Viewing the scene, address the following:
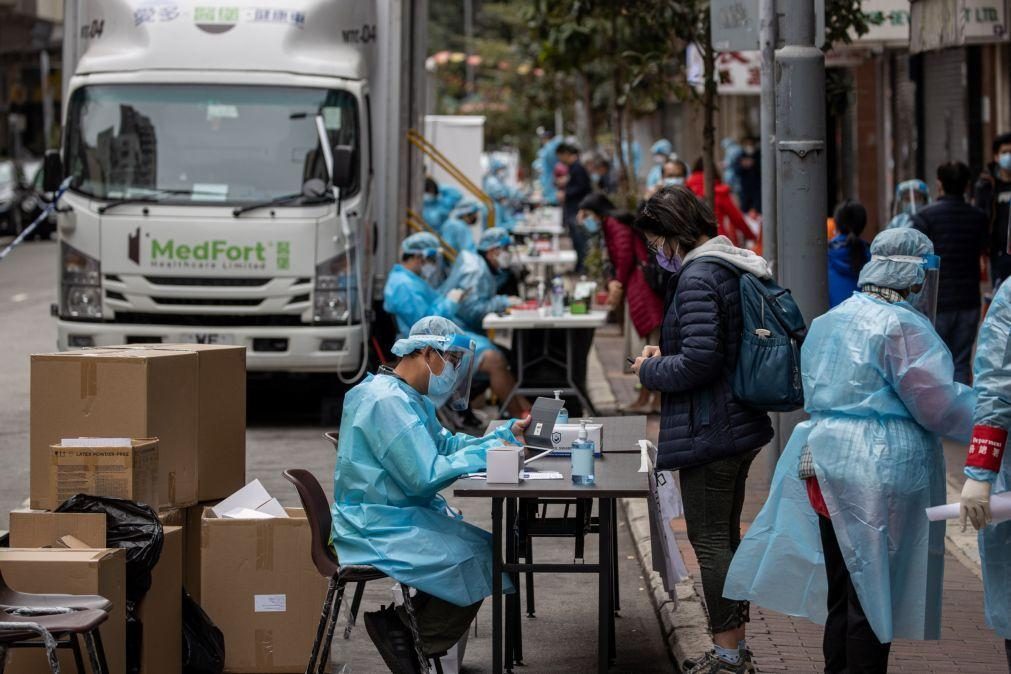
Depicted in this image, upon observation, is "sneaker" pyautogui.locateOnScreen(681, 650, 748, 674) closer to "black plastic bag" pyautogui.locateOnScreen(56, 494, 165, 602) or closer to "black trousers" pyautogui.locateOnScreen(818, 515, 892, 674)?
"black trousers" pyautogui.locateOnScreen(818, 515, 892, 674)


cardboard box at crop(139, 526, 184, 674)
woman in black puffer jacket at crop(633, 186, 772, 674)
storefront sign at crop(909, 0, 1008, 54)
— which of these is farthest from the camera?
storefront sign at crop(909, 0, 1008, 54)

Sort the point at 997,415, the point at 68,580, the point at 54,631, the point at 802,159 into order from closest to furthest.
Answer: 1. the point at 997,415
2. the point at 54,631
3. the point at 68,580
4. the point at 802,159

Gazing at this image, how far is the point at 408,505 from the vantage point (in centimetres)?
596

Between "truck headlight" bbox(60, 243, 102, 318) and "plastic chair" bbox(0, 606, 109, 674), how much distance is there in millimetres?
7409

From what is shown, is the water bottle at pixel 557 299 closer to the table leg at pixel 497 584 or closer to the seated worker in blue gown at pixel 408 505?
the seated worker in blue gown at pixel 408 505

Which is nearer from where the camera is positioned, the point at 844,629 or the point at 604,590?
the point at 844,629

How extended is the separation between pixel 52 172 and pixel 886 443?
8557 millimetres

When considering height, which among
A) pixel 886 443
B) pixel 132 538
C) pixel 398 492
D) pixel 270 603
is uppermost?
pixel 886 443

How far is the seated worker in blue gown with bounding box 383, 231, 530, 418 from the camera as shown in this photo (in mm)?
12242

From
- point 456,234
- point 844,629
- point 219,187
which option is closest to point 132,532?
point 844,629

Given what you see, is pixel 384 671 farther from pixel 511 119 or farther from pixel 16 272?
pixel 511 119

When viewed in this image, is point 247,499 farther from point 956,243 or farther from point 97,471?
point 956,243

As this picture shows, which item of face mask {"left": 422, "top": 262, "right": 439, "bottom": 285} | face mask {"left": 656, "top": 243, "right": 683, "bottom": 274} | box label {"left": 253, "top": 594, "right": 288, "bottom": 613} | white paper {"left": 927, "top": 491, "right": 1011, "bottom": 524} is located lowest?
box label {"left": 253, "top": 594, "right": 288, "bottom": 613}

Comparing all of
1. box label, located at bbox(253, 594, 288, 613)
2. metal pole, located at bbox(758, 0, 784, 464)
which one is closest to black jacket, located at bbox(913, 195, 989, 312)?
metal pole, located at bbox(758, 0, 784, 464)
